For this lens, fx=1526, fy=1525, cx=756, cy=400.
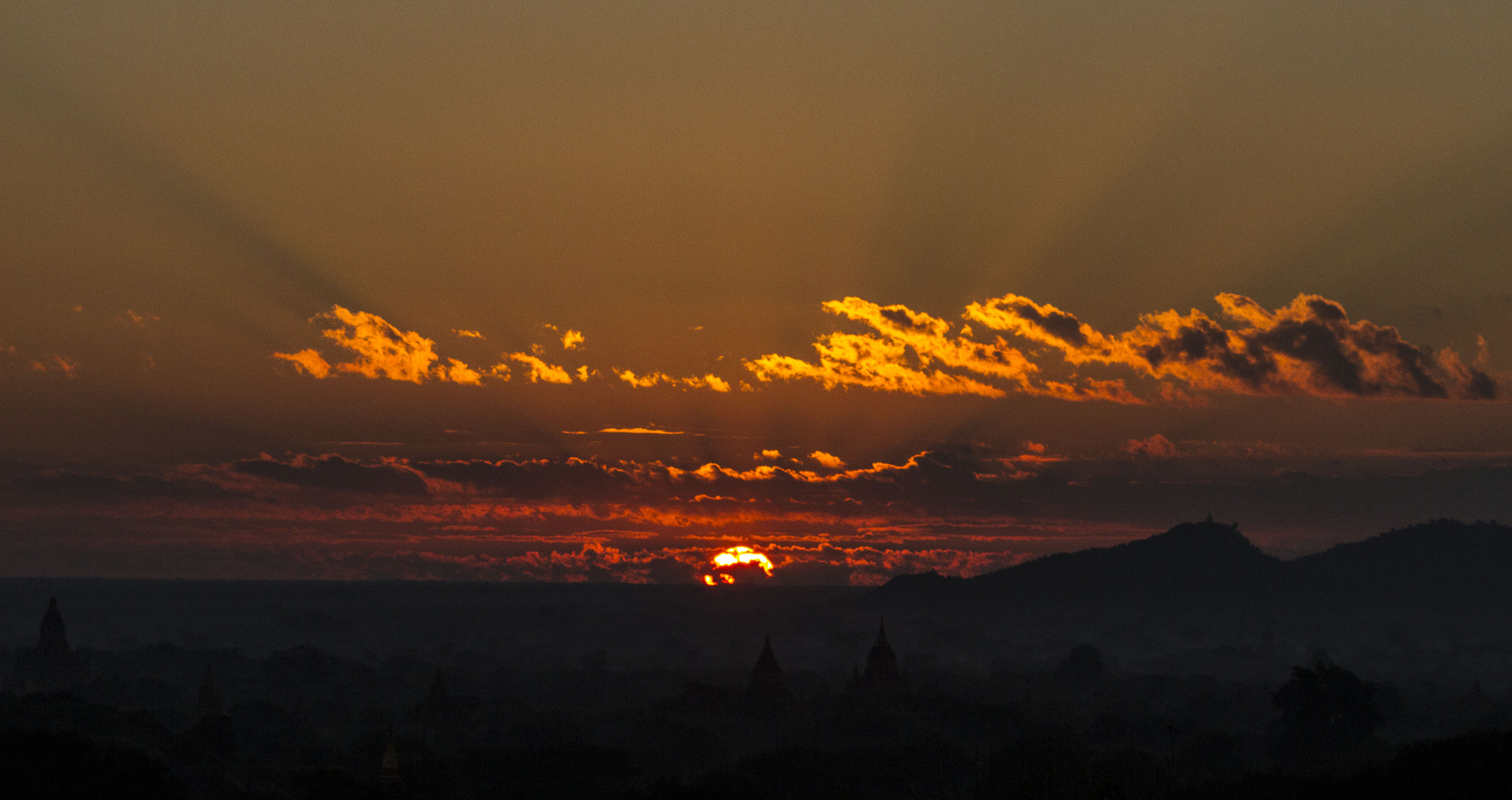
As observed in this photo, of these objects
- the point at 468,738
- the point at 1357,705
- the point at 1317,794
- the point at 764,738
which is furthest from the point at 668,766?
the point at 1317,794

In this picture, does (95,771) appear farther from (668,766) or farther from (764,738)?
(764,738)

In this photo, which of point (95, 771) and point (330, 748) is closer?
point (95, 771)

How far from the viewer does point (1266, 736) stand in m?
190

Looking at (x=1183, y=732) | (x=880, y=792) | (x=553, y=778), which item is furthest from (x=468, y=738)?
(x=1183, y=732)

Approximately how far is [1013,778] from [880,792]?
20.1 metres

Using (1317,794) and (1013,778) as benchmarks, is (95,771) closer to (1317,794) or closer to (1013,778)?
(1013,778)

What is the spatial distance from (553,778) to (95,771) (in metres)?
47.4

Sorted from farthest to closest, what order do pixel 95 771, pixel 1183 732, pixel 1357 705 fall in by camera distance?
pixel 1183 732 < pixel 1357 705 < pixel 95 771

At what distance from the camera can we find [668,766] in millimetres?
168875

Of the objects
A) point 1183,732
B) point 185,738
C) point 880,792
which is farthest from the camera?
point 1183,732

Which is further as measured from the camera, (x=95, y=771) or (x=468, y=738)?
(x=468, y=738)

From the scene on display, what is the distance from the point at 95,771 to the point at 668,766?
250 feet

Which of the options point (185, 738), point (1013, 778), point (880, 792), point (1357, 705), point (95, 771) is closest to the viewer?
point (95, 771)

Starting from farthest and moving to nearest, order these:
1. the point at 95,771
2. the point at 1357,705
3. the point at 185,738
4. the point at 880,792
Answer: the point at 1357,705 → the point at 185,738 → the point at 880,792 → the point at 95,771
